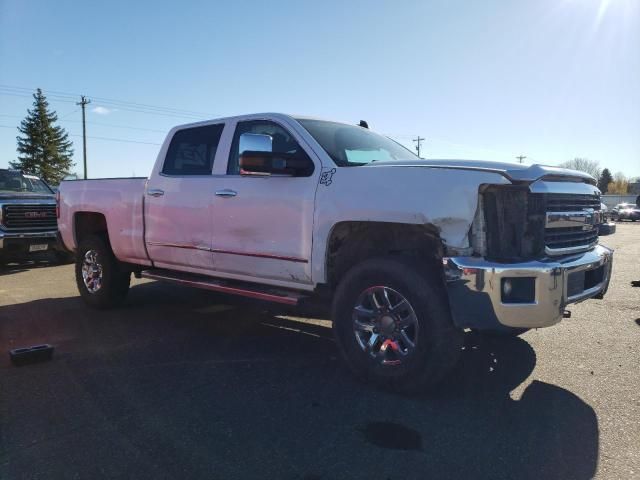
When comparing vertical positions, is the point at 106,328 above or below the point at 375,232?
below

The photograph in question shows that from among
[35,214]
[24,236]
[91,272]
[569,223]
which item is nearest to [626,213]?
[35,214]

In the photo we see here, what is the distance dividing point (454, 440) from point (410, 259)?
4.11 feet

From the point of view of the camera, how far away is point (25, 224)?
33.9 feet

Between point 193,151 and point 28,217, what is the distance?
657cm

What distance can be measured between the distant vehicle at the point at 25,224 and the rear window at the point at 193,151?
495cm

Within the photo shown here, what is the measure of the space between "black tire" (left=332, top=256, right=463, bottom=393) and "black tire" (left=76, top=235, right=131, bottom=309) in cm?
368

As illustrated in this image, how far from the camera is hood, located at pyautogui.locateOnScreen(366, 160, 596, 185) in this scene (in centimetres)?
337

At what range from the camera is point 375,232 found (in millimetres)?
3986

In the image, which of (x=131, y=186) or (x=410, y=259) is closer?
(x=410, y=259)

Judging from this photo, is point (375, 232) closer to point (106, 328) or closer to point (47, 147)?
point (106, 328)

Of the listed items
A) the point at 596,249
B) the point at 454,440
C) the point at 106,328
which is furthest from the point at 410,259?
the point at 106,328

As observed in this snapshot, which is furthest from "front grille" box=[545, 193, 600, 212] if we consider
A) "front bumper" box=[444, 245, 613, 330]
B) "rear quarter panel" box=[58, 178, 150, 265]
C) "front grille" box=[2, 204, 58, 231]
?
"front grille" box=[2, 204, 58, 231]

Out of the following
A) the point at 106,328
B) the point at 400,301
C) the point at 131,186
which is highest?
the point at 131,186

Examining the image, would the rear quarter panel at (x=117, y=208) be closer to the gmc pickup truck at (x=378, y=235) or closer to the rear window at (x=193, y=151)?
the gmc pickup truck at (x=378, y=235)
